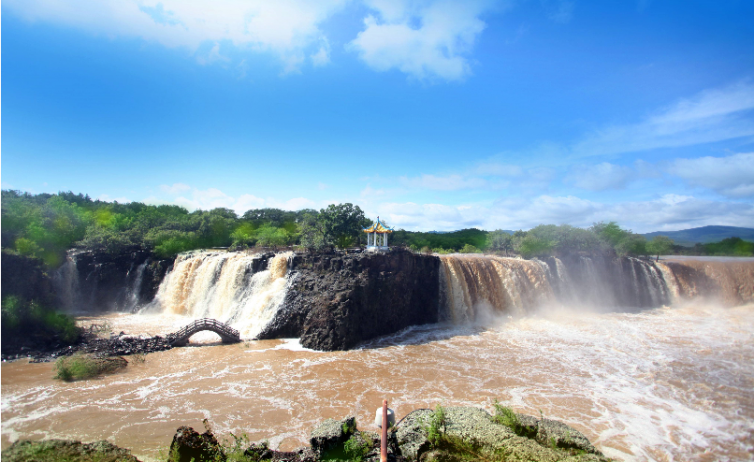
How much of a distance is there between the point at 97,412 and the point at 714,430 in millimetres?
18802

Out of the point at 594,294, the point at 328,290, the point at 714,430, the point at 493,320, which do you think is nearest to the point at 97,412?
the point at 328,290

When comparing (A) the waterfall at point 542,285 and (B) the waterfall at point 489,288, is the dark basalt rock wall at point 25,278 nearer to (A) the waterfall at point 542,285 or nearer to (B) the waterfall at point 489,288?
(B) the waterfall at point 489,288

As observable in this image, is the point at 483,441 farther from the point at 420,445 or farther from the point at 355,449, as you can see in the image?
the point at 355,449

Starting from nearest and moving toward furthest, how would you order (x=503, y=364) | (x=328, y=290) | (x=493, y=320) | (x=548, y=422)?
(x=548, y=422) → (x=503, y=364) → (x=328, y=290) → (x=493, y=320)

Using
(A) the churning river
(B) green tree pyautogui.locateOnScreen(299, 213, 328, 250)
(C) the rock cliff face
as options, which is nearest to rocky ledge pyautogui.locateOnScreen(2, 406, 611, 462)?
(A) the churning river

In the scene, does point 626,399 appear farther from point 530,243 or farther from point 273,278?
point 530,243

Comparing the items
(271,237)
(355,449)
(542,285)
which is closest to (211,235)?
(271,237)

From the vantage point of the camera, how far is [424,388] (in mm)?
13484

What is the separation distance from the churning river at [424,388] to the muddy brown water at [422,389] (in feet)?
0.16

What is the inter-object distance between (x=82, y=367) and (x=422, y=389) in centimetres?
A: 1291

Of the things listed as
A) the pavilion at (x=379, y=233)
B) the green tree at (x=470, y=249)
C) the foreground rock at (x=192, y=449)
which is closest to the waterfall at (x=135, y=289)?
the pavilion at (x=379, y=233)

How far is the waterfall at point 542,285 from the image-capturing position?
24203mm

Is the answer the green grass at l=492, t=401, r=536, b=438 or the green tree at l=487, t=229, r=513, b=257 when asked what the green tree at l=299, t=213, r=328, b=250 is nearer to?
the green grass at l=492, t=401, r=536, b=438

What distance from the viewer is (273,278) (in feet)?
72.1
